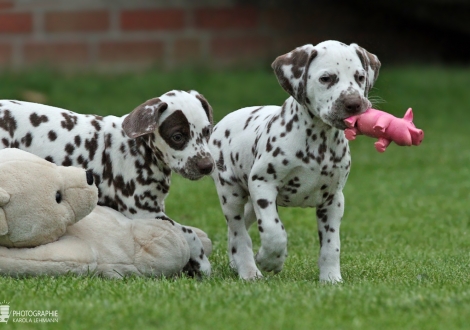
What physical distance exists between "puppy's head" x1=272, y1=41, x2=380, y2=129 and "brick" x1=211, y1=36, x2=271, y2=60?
407 inches

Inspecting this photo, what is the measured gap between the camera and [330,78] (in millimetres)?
5707

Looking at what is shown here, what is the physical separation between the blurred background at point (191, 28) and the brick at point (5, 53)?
0.6 inches

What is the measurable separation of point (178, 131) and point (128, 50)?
10.2m

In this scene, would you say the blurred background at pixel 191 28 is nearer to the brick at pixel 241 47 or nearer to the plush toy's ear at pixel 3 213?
the brick at pixel 241 47

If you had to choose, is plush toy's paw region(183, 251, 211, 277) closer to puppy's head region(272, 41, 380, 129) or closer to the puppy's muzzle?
puppy's head region(272, 41, 380, 129)

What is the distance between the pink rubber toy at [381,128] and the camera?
219 inches

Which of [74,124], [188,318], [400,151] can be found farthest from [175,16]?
[188,318]

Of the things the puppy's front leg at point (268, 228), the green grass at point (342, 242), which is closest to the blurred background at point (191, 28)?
the green grass at point (342, 242)

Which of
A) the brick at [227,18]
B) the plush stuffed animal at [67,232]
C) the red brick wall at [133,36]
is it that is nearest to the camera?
the plush stuffed animal at [67,232]

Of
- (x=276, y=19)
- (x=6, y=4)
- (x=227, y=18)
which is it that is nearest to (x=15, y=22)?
(x=6, y=4)

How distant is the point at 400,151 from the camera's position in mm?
12422

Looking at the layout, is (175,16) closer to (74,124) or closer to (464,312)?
(74,124)

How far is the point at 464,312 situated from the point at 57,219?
234 centimetres

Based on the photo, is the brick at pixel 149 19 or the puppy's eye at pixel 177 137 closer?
the puppy's eye at pixel 177 137
